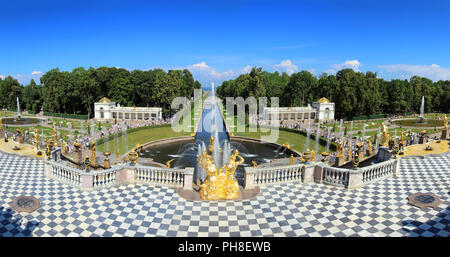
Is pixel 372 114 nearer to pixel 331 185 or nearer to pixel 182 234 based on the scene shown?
pixel 331 185

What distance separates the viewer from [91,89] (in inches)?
2813

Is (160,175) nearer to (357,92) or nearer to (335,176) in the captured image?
(335,176)

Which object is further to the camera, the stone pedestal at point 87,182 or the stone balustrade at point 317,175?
the stone balustrade at point 317,175

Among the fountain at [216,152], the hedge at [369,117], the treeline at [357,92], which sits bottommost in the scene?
the fountain at [216,152]

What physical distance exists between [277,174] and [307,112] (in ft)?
190

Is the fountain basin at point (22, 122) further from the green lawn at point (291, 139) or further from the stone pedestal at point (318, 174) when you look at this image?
the stone pedestal at point (318, 174)

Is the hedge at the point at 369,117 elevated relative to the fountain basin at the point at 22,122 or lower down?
elevated

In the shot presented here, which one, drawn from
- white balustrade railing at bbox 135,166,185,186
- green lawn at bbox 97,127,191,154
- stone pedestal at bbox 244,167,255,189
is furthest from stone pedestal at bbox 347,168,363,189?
green lawn at bbox 97,127,191,154

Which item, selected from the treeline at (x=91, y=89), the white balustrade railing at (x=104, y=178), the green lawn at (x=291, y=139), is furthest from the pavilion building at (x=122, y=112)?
the white balustrade railing at (x=104, y=178)

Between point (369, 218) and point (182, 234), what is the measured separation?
8.17 meters

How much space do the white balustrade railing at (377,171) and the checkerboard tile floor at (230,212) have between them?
469 mm

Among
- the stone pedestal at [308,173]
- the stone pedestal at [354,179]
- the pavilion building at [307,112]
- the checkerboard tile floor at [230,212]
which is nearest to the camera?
the checkerboard tile floor at [230,212]

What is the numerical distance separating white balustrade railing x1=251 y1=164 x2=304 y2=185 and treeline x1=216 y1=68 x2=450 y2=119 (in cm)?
4810

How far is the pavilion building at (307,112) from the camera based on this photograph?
69.7m
